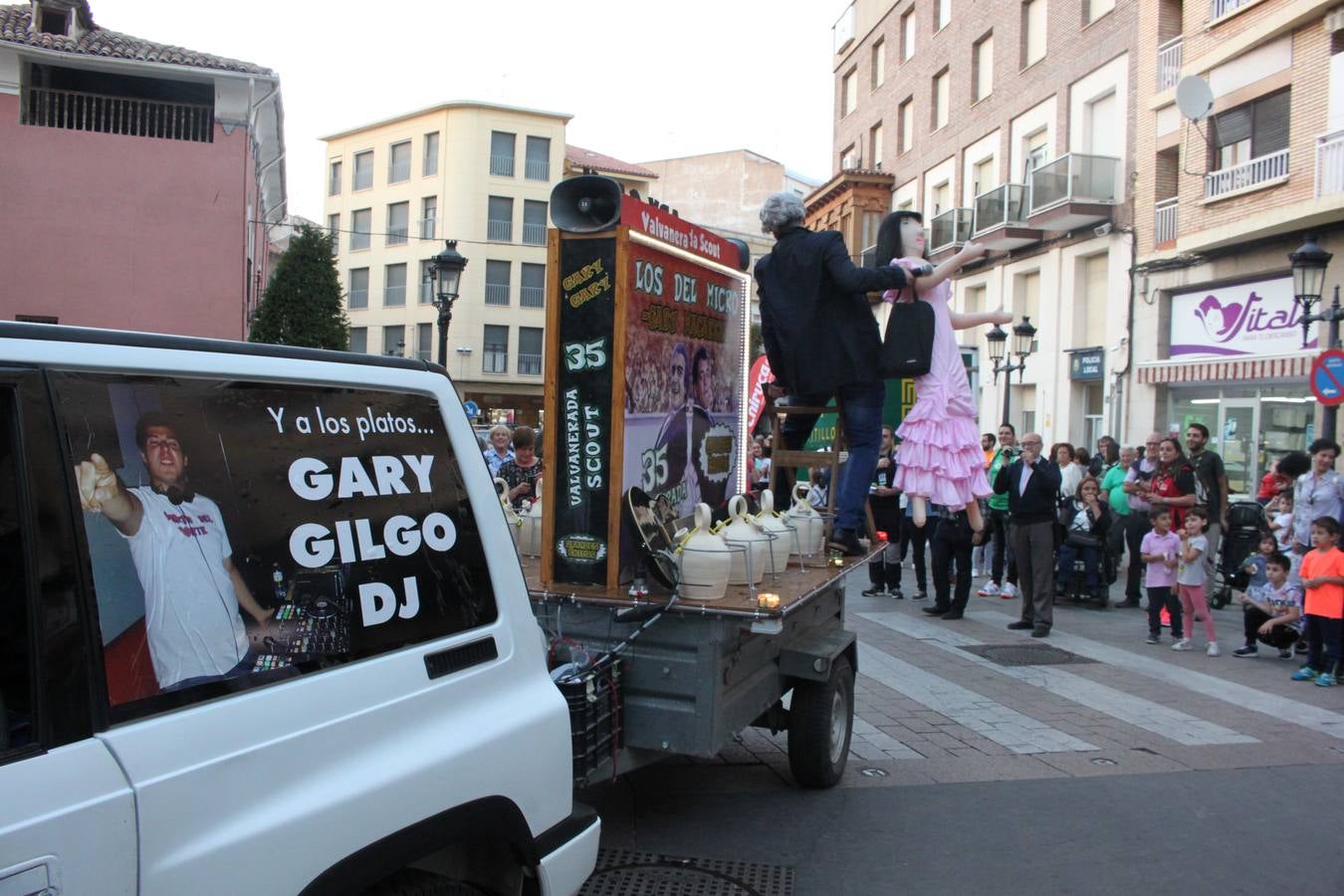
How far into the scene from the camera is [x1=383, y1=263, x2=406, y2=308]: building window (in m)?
57.0

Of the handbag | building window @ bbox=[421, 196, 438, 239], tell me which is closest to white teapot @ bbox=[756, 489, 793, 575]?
the handbag

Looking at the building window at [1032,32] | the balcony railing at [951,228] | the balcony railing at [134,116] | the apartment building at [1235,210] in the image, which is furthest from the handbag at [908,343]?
the balcony railing at [951,228]

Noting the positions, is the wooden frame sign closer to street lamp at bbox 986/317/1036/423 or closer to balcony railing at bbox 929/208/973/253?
street lamp at bbox 986/317/1036/423

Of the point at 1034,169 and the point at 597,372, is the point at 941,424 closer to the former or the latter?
the point at 597,372

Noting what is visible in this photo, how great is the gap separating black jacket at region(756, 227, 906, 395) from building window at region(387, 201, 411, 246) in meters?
53.4

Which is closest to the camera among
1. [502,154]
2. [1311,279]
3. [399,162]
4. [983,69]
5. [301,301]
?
[1311,279]

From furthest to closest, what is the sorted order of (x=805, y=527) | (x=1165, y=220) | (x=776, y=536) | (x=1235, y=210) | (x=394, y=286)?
(x=394, y=286)
(x=1165, y=220)
(x=1235, y=210)
(x=805, y=527)
(x=776, y=536)

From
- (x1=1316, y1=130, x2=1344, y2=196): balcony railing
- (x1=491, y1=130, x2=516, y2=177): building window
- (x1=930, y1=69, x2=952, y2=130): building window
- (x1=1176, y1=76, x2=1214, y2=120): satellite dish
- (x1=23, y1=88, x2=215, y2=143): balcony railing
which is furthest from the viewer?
(x1=491, y1=130, x2=516, y2=177): building window

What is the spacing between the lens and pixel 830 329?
590 cm

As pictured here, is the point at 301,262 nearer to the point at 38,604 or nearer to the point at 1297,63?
the point at 1297,63

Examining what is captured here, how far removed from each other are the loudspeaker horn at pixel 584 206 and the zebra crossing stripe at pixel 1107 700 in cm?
504

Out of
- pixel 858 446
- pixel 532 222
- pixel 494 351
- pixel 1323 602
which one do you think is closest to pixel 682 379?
pixel 858 446

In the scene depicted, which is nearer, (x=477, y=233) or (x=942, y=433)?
(x=942, y=433)

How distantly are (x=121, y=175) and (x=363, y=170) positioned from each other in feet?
126
